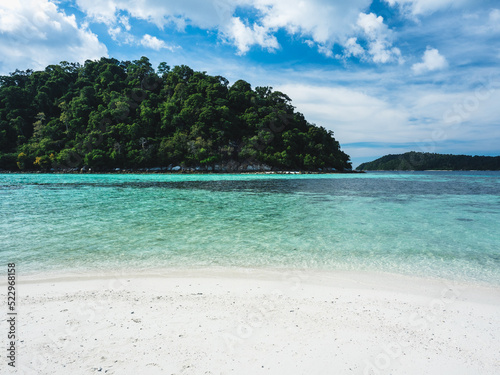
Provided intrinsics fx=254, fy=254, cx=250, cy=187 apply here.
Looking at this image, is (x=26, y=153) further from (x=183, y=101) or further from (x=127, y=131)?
(x=183, y=101)

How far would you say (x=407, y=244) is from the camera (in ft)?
27.0

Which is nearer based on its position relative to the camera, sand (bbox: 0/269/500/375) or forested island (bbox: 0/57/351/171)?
sand (bbox: 0/269/500/375)

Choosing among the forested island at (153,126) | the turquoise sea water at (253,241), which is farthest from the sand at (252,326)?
the forested island at (153,126)

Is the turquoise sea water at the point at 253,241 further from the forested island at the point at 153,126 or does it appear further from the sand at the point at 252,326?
the forested island at the point at 153,126

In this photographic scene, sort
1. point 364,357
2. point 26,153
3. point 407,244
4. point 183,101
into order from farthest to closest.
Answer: point 183,101
point 26,153
point 407,244
point 364,357

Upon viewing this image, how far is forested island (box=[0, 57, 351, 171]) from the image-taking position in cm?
7825

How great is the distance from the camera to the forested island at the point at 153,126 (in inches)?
3081

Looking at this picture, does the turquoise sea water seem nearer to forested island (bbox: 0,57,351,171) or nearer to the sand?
the sand

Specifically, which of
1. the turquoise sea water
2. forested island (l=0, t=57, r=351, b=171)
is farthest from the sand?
forested island (l=0, t=57, r=351, b=171)

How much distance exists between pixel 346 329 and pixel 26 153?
105 meters

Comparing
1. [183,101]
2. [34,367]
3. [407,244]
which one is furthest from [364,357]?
[183,101]

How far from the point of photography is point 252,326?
3.42 meters

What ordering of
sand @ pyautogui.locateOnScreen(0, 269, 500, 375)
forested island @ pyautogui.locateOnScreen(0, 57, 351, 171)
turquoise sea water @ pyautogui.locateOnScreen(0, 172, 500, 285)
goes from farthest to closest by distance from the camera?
forested island @ pyautogui.locateOnScreen(0, 57, 351, 171)
turquoise sea water @ pyautogui.locateOnScreen(0, 172, 500, 285)
sand @ pyautogui.locateOnScreen(0, 269, 500, 375)

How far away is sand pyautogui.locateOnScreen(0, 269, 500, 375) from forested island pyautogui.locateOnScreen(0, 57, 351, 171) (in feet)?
241
